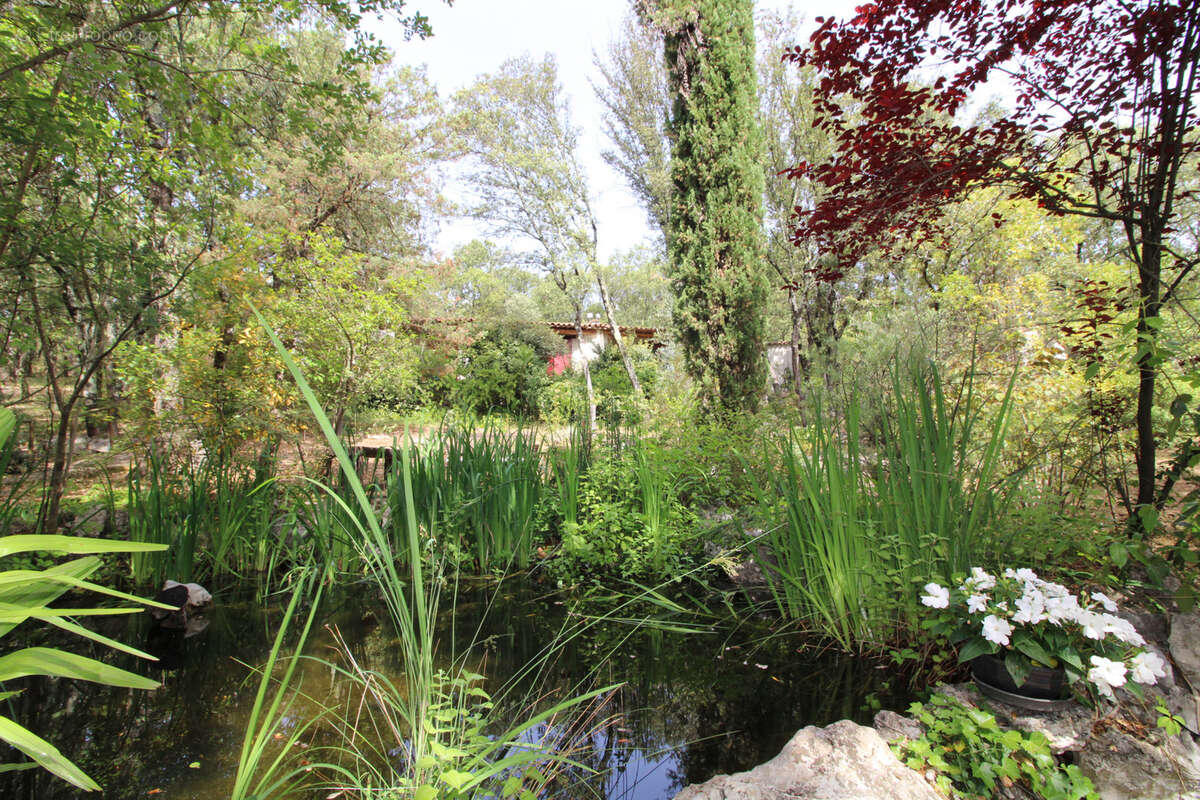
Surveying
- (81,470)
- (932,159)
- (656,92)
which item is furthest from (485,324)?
(932,159)

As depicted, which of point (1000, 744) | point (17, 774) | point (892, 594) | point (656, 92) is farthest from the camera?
point (656, 92)

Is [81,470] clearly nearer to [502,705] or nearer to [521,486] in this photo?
[521,486]

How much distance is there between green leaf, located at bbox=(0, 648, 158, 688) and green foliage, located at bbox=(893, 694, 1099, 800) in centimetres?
158

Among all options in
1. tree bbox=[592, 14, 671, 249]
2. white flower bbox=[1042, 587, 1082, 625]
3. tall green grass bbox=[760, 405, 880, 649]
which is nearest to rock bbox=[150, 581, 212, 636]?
tall green grass bbox=[760, 405, 880, 649]

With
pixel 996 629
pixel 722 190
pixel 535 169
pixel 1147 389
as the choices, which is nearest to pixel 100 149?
pixel 996 629

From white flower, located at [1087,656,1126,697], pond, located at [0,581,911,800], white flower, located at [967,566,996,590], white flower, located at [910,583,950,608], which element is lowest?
pond, located at [0,581,911,800]

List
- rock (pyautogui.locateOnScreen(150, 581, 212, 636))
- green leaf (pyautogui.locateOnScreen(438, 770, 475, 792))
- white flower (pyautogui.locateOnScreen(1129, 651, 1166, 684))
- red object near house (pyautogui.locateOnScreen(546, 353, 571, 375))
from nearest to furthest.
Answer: green leaf (pyautogui.locateOnScreen(438, 770, 475, 792))
white flower (pyautogui.locateOnScreen(1129, 651, 1166, 684))
rock (pyautogui.locateOnScreen(150, 581, 212, 636))
red object near house (pyautogui.locateOnScreen(546, 353, 571, 375))

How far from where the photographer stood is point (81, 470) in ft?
18.9

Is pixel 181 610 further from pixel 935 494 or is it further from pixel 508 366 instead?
pixel 508 366

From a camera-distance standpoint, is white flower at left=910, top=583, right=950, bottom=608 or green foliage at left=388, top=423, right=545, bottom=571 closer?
white flower at left=910, top=583, right=950, bottom=608

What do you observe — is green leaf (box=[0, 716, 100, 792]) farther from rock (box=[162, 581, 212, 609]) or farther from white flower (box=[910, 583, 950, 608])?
rock (box=[162, 581, 212, 609])

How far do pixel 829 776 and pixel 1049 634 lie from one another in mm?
769

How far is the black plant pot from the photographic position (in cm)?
151

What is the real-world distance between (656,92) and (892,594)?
498 inches
